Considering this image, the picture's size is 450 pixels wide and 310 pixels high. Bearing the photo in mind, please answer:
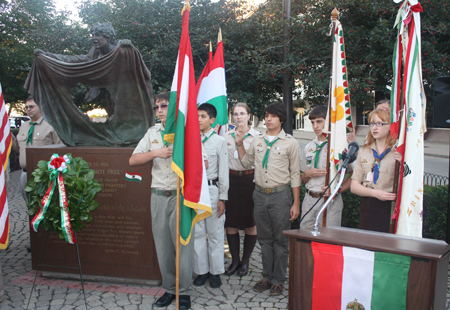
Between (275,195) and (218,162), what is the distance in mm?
712

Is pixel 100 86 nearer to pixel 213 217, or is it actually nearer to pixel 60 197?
pixel 60 197

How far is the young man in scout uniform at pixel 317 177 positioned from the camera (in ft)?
12.5

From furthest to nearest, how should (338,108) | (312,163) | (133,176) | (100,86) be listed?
(100,86)
(312,163)
(133,176)
(338,108)

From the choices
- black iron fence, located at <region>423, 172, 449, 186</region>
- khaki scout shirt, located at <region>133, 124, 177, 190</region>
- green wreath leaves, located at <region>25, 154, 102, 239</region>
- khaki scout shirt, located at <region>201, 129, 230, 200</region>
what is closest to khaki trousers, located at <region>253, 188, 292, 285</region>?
khaki scout shirt, located at <region>201, 129, 230, 200</region>

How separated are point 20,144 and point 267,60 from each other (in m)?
4.95

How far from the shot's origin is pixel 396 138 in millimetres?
3312

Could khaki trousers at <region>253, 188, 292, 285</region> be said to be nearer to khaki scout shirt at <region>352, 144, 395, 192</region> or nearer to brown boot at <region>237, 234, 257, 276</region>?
brown boot at <region>237, 234, 257, 276</region>

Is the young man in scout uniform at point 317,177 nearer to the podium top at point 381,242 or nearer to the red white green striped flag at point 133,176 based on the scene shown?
the podium top at point 381,242

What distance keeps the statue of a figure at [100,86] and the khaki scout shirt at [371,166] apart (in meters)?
2.33

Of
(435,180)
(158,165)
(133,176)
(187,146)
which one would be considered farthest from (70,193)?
(435,180)

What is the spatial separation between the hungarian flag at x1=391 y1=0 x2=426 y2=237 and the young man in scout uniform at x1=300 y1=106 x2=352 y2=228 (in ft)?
2.24

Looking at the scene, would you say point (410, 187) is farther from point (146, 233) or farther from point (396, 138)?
point (146, 233)

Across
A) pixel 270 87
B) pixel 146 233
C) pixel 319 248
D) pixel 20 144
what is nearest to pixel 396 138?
pixel 319 248

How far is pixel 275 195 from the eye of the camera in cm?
369
